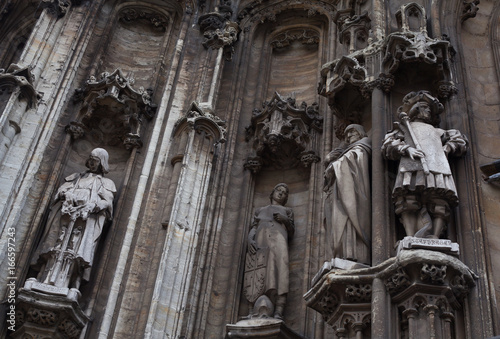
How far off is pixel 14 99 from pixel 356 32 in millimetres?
4946

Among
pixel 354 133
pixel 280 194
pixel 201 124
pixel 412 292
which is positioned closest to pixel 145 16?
pixel 201 124

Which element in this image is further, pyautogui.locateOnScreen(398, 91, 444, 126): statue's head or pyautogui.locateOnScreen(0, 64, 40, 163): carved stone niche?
pyautogui.locateOnScreen(0, 64, 40, 163): carved stone niche

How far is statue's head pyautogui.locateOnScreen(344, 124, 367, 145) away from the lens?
10039 mm

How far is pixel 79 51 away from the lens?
13320 mm

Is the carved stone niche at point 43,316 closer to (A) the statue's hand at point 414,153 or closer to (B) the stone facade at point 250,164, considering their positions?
(B) the stone facade at point 250,164

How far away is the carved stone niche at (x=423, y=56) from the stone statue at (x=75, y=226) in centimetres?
427

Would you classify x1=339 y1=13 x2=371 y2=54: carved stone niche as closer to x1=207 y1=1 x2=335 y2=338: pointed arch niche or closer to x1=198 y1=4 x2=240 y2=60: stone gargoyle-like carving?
x1=207 y1=1 x2=335 y2=338: pointed arch niche

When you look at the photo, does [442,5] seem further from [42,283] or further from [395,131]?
[42,283]

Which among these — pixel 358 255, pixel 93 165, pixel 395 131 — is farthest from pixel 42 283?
pixel 395 131

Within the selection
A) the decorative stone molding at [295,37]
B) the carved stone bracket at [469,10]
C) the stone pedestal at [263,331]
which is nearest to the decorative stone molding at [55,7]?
the decorative stone molding at [295,37]

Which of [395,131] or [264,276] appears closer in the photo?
[395,131]

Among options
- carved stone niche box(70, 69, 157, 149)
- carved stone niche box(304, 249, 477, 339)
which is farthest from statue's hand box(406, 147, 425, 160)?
carved stone niche box(70, 69, 157, 149)

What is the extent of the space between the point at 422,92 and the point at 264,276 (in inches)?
119

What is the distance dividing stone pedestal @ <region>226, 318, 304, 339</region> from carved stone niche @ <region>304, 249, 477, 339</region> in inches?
48.0
